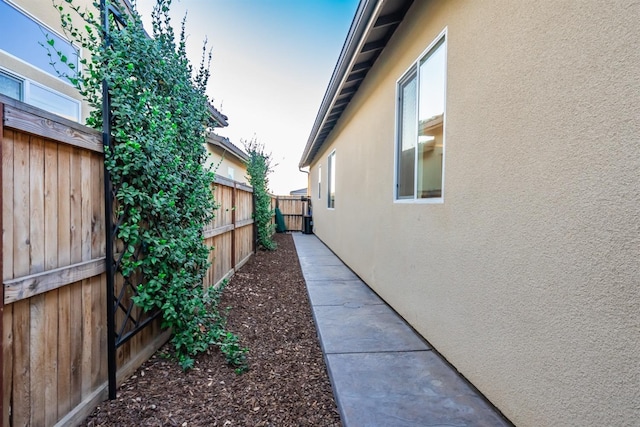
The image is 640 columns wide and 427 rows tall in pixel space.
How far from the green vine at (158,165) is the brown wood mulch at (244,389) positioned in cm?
16

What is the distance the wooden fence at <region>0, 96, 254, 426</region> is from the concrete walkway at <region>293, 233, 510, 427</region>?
169cm

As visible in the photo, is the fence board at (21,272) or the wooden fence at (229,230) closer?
the fence board at (21,272)

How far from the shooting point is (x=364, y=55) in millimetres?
4648

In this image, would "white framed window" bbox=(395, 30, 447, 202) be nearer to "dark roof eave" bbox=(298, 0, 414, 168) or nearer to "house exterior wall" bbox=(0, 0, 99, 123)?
"dark roof eave" bbox=(298, 0, 414, 168)

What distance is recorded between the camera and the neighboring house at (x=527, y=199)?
51.2 inches

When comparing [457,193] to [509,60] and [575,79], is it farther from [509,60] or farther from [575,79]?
[575,79]

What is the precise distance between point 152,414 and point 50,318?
36.1 inches

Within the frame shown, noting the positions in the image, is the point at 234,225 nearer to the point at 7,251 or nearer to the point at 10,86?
the point at 10,86

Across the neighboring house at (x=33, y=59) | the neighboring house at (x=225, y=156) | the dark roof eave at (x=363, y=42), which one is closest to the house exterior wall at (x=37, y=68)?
the neighboring house at (x=33, y=59)

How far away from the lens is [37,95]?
4.46m

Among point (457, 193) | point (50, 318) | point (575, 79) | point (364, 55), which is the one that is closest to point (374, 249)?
point (457, 193)

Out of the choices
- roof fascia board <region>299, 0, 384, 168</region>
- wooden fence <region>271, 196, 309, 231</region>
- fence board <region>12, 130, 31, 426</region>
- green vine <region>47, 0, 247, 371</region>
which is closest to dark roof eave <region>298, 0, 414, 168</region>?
roof fascia board <region>299, 0, 384, 168</region>

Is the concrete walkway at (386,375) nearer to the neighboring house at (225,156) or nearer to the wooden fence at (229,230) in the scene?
the wooden fence at (229,230)

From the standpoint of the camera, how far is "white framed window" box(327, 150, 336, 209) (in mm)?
8845
